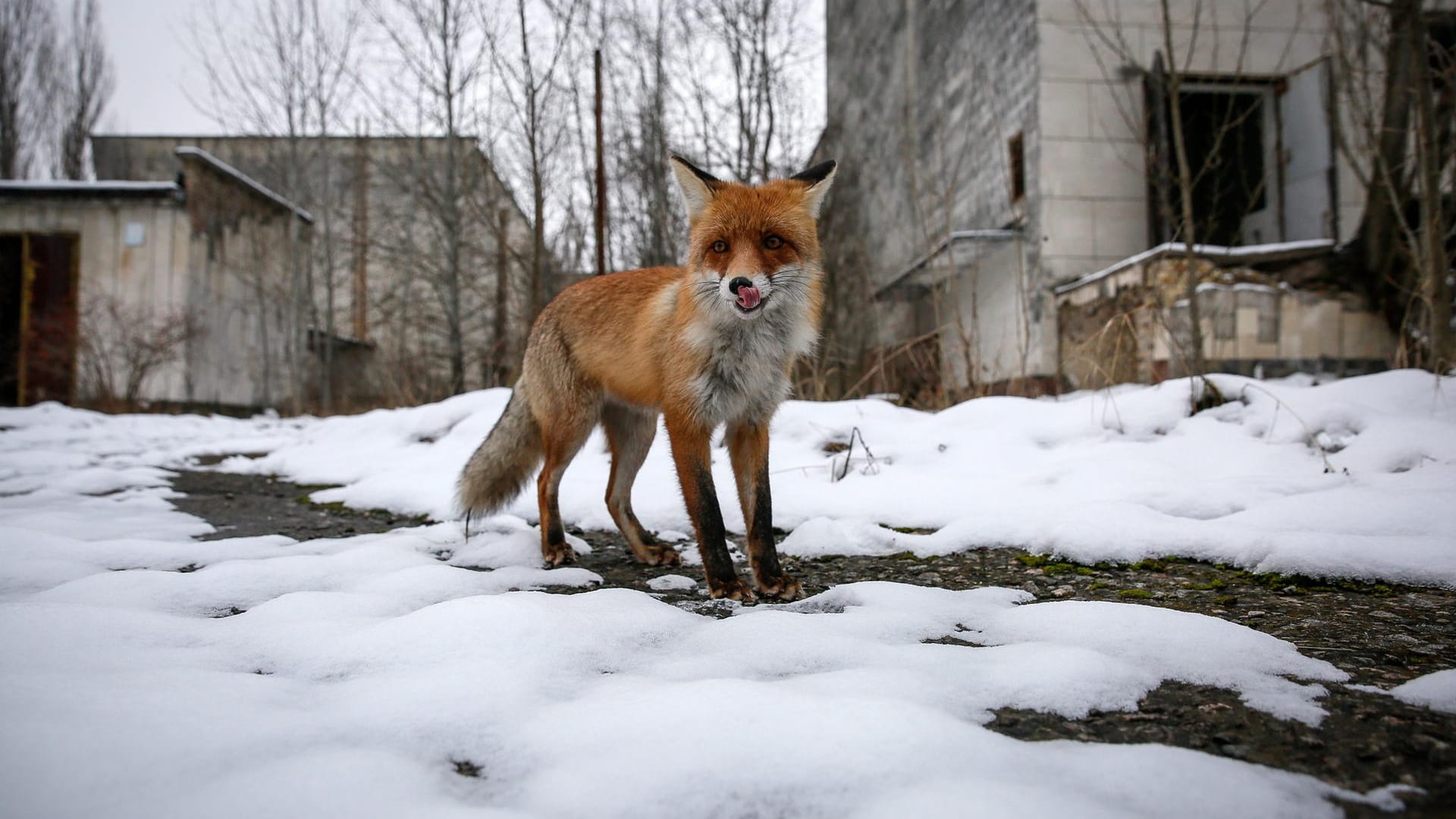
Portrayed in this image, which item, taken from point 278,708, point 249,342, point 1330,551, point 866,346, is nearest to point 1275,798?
point 278,708

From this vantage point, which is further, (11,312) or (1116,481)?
(11,312)

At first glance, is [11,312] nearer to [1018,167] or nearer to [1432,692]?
[1018,167]

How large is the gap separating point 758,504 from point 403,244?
42.7 feet

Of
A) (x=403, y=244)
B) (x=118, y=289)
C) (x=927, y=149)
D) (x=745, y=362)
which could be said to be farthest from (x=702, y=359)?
(x=118, y=289)

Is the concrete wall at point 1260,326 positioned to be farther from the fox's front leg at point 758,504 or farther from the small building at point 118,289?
the small building at point 118,289

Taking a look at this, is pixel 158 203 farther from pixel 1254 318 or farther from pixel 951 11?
pixel 1254 318

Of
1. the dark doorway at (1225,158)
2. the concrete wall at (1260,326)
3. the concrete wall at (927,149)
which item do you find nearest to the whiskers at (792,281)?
the concrete wall at (927,149)

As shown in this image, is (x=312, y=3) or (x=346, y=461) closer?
(x=346, y=461)

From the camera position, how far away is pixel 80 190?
12648 millimetres

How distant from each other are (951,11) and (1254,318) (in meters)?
6.89

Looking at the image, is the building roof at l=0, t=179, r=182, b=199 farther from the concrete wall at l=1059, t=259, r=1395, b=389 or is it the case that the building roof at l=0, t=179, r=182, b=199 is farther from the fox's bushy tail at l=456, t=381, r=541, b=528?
the concrete wall at l=1059, t=259, r=1395, b=389

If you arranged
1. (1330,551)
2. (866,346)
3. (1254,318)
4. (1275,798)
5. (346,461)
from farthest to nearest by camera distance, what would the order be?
(866,346) → (1254,318) → (346,461) → (1330,551) → (1275,798)

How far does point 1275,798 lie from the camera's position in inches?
36.0

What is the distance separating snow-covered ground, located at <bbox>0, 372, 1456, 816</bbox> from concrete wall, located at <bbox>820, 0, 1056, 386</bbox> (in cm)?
325
